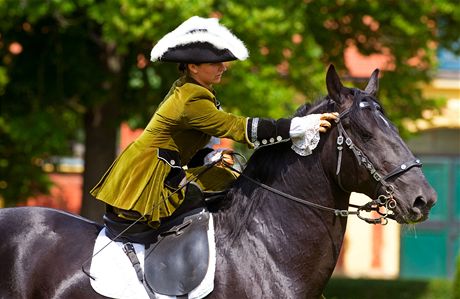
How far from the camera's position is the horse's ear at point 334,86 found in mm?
5934

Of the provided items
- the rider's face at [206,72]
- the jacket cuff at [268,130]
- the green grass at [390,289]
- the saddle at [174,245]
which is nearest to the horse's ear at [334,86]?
the jacket cuff at [268,130]

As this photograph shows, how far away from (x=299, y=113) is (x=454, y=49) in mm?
13509

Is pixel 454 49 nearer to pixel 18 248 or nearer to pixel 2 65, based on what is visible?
pixel 2 65

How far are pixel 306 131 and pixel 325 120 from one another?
0.44 feet

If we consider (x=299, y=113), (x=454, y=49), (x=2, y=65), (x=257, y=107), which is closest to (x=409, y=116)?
(x=454, y=49)

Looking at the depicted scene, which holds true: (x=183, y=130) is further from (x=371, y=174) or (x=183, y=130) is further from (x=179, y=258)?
(x=371, y=174)

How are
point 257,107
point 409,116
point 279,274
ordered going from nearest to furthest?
point 279,274
point 257,107
point 409,116

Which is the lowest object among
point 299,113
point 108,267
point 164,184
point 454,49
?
point 108,267

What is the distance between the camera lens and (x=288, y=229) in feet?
19.7

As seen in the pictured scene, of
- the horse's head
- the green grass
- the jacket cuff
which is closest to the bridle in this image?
the horse's head

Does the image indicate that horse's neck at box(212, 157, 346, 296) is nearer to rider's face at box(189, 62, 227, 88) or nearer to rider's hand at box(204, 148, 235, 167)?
rider's hand at box(204, 148, 235, 167)

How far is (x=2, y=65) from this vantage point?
1680 centimetres

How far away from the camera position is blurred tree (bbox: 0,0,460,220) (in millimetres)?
14938

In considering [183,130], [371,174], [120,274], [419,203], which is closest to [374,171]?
[371,174]
